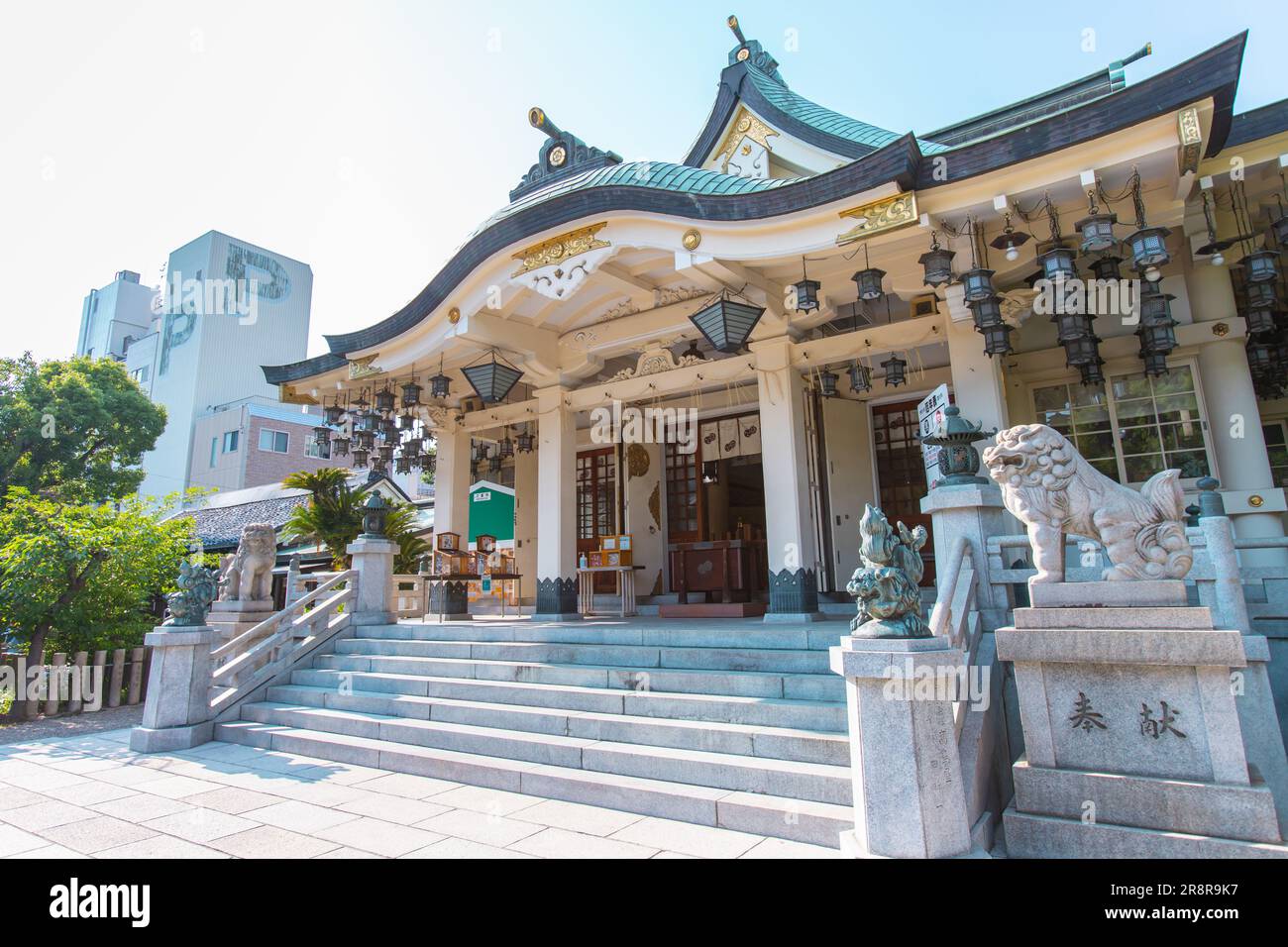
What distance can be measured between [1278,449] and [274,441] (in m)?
36.6

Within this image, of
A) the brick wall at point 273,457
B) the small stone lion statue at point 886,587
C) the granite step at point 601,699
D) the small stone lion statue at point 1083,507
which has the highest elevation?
the brick wall at point 273,457

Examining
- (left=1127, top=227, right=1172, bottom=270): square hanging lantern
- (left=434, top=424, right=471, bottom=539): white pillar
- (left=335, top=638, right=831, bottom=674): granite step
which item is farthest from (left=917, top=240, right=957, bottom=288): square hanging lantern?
(left=434, top=424, right=471, bottom=539): white pillar

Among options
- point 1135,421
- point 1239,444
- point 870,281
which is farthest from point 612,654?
point 1239,444

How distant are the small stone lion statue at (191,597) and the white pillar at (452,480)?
15.1ft

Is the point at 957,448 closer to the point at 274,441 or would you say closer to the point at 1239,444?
the point at 1239,444

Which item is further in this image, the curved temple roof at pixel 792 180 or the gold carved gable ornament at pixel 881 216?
the gold carved gable ornament at pixel 881 216

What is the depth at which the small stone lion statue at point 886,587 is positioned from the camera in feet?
12.3

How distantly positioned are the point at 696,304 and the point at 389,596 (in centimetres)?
597

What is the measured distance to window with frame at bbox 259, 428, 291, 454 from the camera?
3303cm

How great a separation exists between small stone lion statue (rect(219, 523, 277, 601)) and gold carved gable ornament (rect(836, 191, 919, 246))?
8082 mm

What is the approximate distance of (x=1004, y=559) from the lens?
537cm

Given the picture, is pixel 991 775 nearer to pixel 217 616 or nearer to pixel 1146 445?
pixel 1146 445

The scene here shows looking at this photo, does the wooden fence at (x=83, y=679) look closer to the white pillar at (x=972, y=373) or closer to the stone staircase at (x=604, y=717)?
the stone staircase at (x=604, y=717)

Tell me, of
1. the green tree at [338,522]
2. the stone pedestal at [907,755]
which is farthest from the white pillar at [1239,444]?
the green tree at [338,522]
